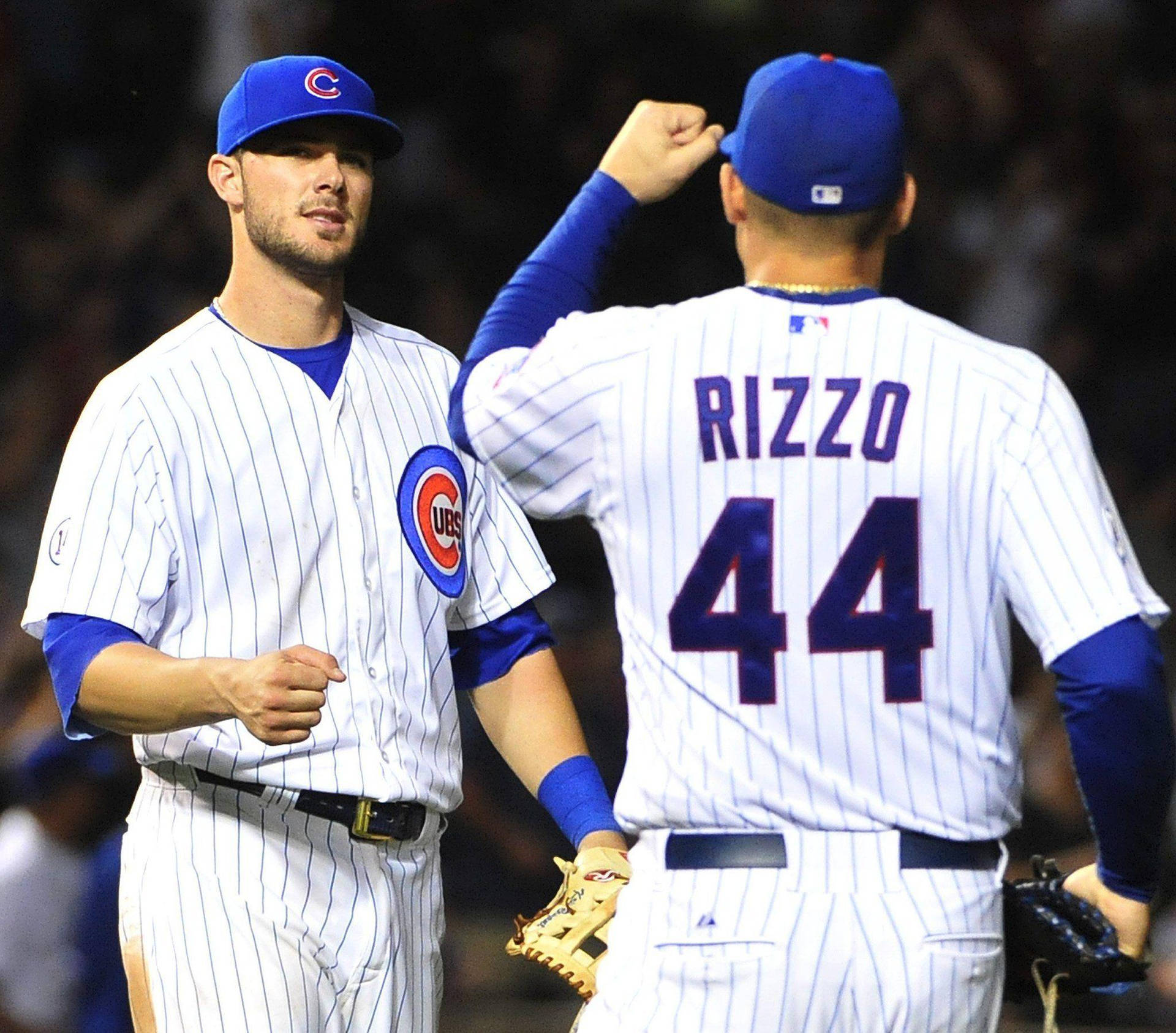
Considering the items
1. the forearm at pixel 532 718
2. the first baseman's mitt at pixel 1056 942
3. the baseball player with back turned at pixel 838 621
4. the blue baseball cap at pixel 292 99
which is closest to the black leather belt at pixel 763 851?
the baseball player with back turned at pixel 838 621

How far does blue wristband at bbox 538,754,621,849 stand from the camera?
2.98 metres

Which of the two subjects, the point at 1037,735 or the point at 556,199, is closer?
the point at 1037,735

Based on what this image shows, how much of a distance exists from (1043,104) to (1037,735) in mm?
2523

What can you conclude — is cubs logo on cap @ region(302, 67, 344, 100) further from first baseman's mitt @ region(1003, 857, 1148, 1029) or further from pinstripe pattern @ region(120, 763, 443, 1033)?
first baseman's mitt @ region(1003, 857, 1148, 1029)

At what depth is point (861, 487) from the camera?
2.26 meters

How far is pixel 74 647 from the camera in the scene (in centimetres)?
277

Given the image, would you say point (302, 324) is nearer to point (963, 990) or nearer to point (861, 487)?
point (861, 487)

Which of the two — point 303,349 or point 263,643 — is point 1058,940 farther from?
point 303,349

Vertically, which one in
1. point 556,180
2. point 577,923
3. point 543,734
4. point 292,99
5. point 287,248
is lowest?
point 577,923

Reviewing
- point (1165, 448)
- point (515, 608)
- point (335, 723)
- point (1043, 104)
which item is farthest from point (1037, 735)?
point (335, 723)

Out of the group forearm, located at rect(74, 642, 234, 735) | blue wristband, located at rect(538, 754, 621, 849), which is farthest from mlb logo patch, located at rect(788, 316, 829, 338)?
blue wristband, located at rect(538, 754, 621, 849)

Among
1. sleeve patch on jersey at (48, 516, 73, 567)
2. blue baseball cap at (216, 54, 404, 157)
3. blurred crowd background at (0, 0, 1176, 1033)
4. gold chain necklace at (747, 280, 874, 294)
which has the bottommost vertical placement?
sleeve patch on jersey at (48, 516, 73, 567)

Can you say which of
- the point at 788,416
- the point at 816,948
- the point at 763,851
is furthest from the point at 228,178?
the point at 816,948

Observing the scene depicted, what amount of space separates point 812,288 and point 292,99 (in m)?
1.05
